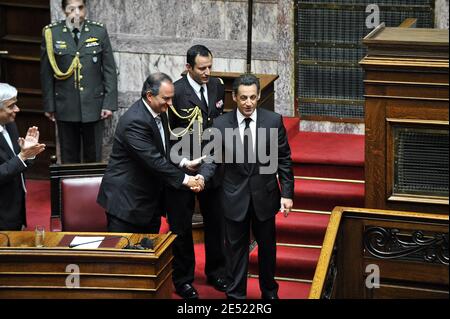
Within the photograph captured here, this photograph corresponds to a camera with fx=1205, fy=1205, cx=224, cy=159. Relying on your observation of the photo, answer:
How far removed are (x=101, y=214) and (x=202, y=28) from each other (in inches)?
91.7

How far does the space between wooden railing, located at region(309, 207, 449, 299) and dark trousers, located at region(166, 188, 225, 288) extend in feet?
2.88

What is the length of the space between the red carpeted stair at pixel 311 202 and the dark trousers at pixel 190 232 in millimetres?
315

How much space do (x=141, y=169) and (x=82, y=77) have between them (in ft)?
7.26

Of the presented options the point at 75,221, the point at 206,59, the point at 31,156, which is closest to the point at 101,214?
the point at 75,221

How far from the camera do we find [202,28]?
30.4 feet

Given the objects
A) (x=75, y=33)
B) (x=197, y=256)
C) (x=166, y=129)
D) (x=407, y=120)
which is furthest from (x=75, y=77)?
(x=407, y=120)

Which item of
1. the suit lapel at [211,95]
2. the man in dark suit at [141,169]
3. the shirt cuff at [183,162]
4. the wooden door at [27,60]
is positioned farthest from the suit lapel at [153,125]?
the wooden door at [27,60]

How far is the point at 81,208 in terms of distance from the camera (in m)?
7.44

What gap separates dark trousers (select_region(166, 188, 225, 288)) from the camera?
24.0 ft

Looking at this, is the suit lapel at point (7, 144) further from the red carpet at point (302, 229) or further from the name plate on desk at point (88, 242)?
the red carpet at point (302, 229)

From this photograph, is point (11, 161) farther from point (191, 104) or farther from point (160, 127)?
point (191, 104)

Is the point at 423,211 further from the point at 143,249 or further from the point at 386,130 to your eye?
the point at 143,249

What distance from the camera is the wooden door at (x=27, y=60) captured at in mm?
9688

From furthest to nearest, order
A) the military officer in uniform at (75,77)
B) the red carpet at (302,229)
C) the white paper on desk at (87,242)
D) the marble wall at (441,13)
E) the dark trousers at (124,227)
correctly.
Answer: the military officer in uniform at (75,77), the marble wall at (441,13), the red carpet at (302,229), the dark trousers at (124,227), the white paper on desk at (87,242)
